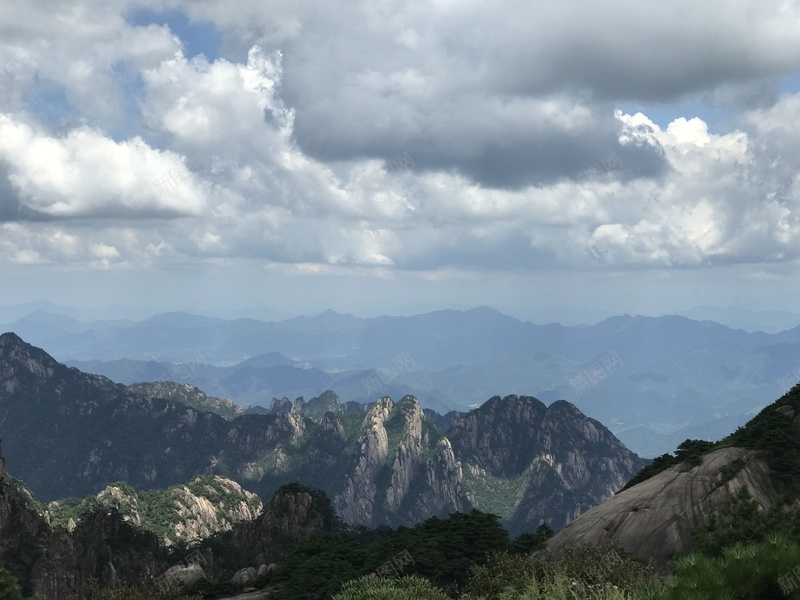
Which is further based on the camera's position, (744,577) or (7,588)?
(7,588)

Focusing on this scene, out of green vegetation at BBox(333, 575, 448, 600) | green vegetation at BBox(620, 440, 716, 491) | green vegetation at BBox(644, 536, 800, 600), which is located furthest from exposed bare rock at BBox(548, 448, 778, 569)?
green vegetation at BBox(644, 536, 800, 600)

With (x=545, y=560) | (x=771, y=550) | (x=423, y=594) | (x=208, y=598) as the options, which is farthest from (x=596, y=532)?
(x=771, y=550)

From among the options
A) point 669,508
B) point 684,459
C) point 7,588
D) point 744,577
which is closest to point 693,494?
point 669,508

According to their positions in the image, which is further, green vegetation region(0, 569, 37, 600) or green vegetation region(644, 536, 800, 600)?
green vegetation region(0, 569, 37, 600)

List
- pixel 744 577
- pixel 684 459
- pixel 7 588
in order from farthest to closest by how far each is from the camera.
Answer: pixel 684 459, pixel 7 588, pixel 744 577

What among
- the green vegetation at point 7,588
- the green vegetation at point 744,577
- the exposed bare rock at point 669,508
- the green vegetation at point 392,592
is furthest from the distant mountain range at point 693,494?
the green vegetation at point 7,588

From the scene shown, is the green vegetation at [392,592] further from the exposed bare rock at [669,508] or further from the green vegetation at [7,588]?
the exposed bare rock at [669,508]

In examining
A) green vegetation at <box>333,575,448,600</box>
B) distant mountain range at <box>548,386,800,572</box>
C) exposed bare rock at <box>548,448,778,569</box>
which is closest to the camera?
green vegetation at <box>333,575,448,600</box>

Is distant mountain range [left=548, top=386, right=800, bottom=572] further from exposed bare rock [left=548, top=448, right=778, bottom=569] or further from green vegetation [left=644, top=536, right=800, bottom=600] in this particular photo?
green vegetation [left=644, top=536, right=800, bottom=600]

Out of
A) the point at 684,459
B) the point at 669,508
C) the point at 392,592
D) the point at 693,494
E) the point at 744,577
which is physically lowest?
the point at 669,508

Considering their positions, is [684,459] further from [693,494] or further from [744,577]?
Answer: [744,577]

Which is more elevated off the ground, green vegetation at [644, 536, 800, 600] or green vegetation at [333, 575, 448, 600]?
green vegetation at [644, 536, 800, 600]

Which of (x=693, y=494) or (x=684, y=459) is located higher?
(x=684, y=459)

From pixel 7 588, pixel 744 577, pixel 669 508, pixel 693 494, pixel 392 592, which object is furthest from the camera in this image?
pixel 693 494
